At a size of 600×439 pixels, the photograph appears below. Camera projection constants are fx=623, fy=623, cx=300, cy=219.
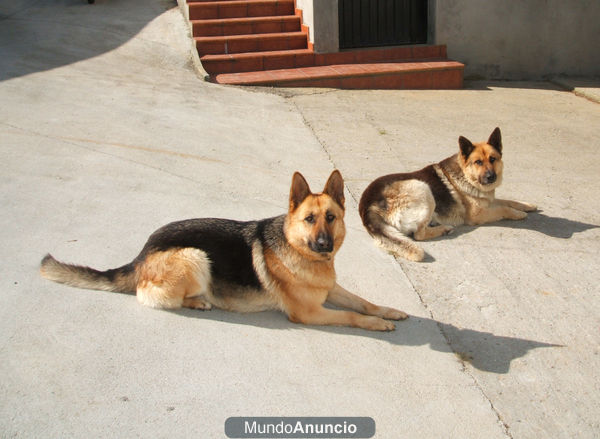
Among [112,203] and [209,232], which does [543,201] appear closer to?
[209,232]

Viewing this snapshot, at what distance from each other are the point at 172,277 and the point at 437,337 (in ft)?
6.70

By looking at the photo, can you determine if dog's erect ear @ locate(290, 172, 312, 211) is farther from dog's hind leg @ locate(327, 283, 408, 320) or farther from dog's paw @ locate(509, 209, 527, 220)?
dog's paw @ locate(509, 209, 527, 220)

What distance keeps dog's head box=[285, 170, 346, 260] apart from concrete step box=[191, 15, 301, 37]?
8434 mm

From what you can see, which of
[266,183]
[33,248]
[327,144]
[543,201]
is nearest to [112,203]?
[33,248]

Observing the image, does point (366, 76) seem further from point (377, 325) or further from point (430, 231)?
point (377, 325)

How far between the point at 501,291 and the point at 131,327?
3.13 meters

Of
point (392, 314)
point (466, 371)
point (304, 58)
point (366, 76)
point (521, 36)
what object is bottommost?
point (466, 371)

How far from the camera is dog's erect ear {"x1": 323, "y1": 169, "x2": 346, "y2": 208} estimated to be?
456cm

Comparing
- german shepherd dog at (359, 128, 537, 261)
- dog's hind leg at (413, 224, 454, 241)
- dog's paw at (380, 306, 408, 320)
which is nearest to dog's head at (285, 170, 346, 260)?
dog's paw at (380, 306, 408, 320)

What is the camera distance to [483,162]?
6734mm

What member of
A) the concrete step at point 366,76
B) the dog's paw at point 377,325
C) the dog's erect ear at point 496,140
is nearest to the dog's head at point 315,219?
the dog's paw at point 377,325

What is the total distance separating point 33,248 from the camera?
5.51m

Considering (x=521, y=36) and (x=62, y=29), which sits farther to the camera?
(x=521, y=36)

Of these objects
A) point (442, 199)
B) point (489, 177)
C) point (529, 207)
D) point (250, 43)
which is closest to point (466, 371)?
point (442, 199)
